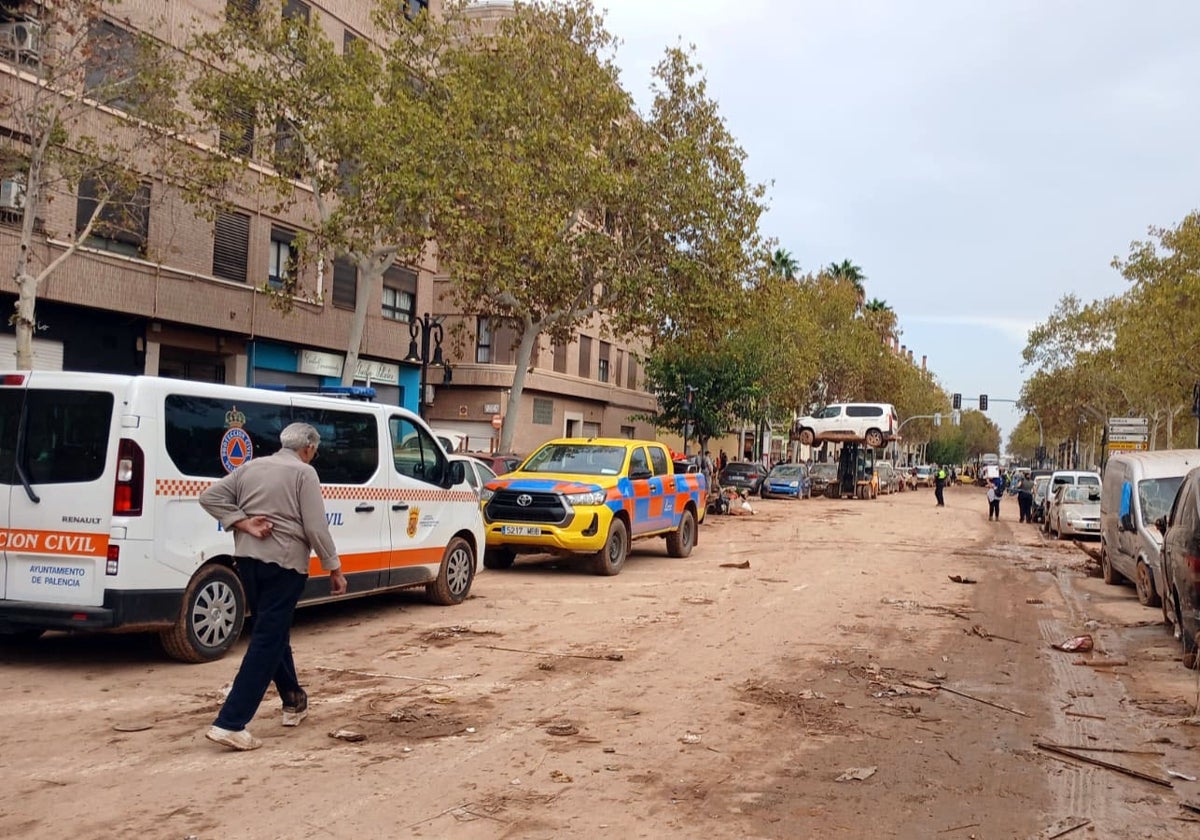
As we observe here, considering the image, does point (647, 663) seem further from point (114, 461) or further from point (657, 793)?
point (114, 461)

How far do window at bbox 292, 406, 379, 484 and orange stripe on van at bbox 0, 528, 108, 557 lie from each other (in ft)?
6.67

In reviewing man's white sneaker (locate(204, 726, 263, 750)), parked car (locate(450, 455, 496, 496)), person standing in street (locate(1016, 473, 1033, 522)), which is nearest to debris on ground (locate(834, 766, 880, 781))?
man's white sneaker (locate(204, 726, 263, 750))

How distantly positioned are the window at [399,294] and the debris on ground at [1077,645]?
81.9 ft

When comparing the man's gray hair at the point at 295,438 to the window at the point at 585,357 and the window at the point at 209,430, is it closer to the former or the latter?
the window at the point at 209,430

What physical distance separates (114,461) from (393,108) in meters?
14.4

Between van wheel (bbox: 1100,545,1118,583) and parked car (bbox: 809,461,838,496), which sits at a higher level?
parked car (bbox: 809,461,838,496)

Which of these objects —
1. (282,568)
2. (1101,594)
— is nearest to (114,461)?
(282,568)

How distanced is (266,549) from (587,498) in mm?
8687

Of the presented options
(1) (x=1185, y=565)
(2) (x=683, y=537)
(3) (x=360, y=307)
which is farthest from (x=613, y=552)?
(3) (x=360, y=307)

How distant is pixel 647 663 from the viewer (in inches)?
338

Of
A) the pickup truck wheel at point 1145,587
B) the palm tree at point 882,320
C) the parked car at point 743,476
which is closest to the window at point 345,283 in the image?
the parked car at point 743,476

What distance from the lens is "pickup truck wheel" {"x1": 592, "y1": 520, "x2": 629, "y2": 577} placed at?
14602 millimetres

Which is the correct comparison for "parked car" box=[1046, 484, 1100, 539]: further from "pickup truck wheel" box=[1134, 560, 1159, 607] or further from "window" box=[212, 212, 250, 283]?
"window" box=[212, 212, 250, 283]

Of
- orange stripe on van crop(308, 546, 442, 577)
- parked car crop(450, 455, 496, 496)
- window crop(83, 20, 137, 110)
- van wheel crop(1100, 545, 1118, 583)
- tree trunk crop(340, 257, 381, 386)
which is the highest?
window crop(83, 20, 137, 110)
